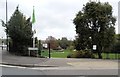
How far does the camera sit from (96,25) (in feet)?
111

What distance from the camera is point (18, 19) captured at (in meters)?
32.5

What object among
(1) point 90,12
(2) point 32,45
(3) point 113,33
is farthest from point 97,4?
(2) point 32,45

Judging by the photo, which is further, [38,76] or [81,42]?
[81,42]

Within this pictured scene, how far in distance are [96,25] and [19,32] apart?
25.5ft

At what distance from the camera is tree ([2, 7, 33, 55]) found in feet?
105

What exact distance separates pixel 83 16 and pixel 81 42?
2723 mm

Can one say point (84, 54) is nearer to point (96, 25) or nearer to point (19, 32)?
point (96, 25)

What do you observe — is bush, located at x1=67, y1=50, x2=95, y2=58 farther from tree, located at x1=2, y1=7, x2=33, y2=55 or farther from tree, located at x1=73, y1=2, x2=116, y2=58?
tree, located at x1=2, y1=7, x2=33, y2=55

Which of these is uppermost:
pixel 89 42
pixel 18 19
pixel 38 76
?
pixel 18 19

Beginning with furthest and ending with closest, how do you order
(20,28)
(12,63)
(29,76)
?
(20,28)
(12,63)
(29,76)

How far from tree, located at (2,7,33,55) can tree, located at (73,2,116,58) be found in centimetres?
513

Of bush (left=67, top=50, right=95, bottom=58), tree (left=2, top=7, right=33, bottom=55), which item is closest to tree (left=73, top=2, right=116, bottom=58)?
bush (left=67, top=50, right=95, bottom=58)

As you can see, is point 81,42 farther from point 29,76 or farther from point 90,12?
point 29,76

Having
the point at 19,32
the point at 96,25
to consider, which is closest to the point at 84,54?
the point at 96,25
